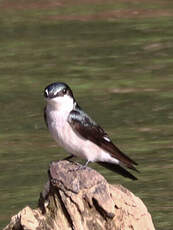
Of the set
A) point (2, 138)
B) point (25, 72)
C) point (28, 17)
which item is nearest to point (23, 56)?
point (25, 72)

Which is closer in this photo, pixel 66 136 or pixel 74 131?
pixel 66 136

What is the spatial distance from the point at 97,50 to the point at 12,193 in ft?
24.3

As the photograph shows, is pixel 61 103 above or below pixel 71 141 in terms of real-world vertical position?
above

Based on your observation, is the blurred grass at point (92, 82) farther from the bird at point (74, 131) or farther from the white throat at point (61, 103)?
the white throat at point (61, 103)

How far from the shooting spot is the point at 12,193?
13414 mm

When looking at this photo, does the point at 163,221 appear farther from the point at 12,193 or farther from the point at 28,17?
the point at 28,17

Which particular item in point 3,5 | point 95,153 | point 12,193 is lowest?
point 3,5

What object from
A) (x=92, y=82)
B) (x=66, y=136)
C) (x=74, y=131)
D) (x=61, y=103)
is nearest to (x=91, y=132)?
(x=74, y=131)

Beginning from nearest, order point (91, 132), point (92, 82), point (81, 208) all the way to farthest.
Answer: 1. point (81, 208)
2. point (91, 132)
3. point (92, 82)

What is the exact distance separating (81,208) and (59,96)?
1.12 m

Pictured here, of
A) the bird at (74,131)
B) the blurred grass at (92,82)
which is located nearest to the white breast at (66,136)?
the bird at (74,131)

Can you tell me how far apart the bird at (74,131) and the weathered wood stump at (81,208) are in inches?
29.4

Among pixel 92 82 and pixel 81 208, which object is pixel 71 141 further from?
pixel 92 82

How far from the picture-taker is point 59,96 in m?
8.94
